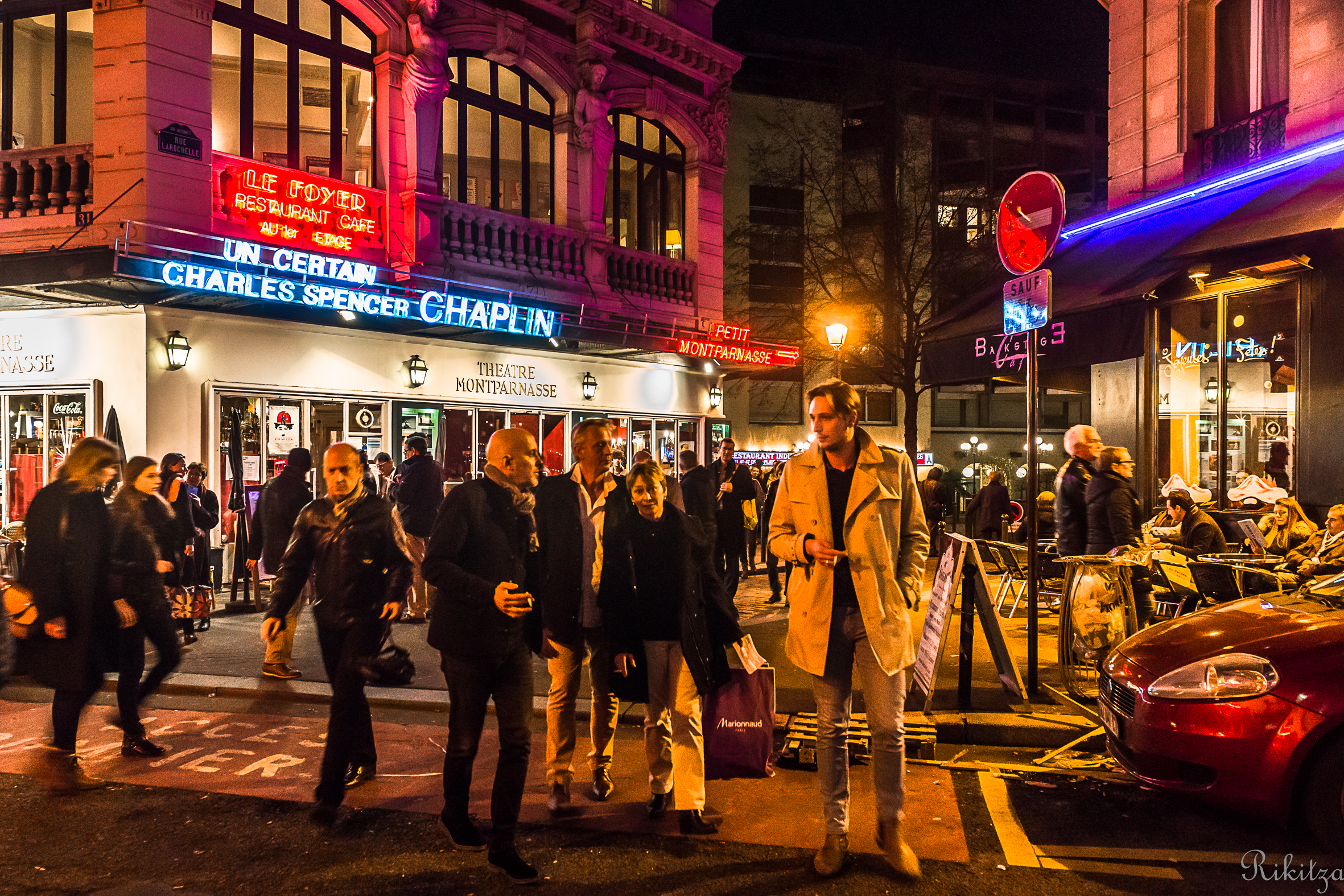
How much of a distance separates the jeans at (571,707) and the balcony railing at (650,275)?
13191mm

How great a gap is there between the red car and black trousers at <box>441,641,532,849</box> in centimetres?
283

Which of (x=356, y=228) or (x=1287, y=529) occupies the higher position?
(x=356, y=228)

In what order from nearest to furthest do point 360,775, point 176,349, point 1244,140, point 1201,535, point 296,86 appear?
point 360,775
point 1201,535
point 1244,140
point 176,349
point 296,86

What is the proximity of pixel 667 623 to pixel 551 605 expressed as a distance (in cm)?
61

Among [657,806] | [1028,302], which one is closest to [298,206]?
[1028,302]

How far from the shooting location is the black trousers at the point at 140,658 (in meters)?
5.62

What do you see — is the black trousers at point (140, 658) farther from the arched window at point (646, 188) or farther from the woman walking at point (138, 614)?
the arched window at point (646, 188)

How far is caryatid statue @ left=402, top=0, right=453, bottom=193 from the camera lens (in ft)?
46.8

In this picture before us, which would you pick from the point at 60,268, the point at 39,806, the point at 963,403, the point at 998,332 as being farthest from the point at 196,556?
the point at 963,403

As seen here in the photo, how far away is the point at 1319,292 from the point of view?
922 cm

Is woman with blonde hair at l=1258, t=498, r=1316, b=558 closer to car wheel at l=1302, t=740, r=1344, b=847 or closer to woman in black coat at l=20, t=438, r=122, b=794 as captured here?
car wheel at l=1302, t=740, r=1344, b=847

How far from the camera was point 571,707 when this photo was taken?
4.86 m

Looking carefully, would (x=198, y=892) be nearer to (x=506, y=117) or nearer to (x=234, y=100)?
(x=234, y=100)

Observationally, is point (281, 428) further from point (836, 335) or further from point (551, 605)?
point (551, 605)
